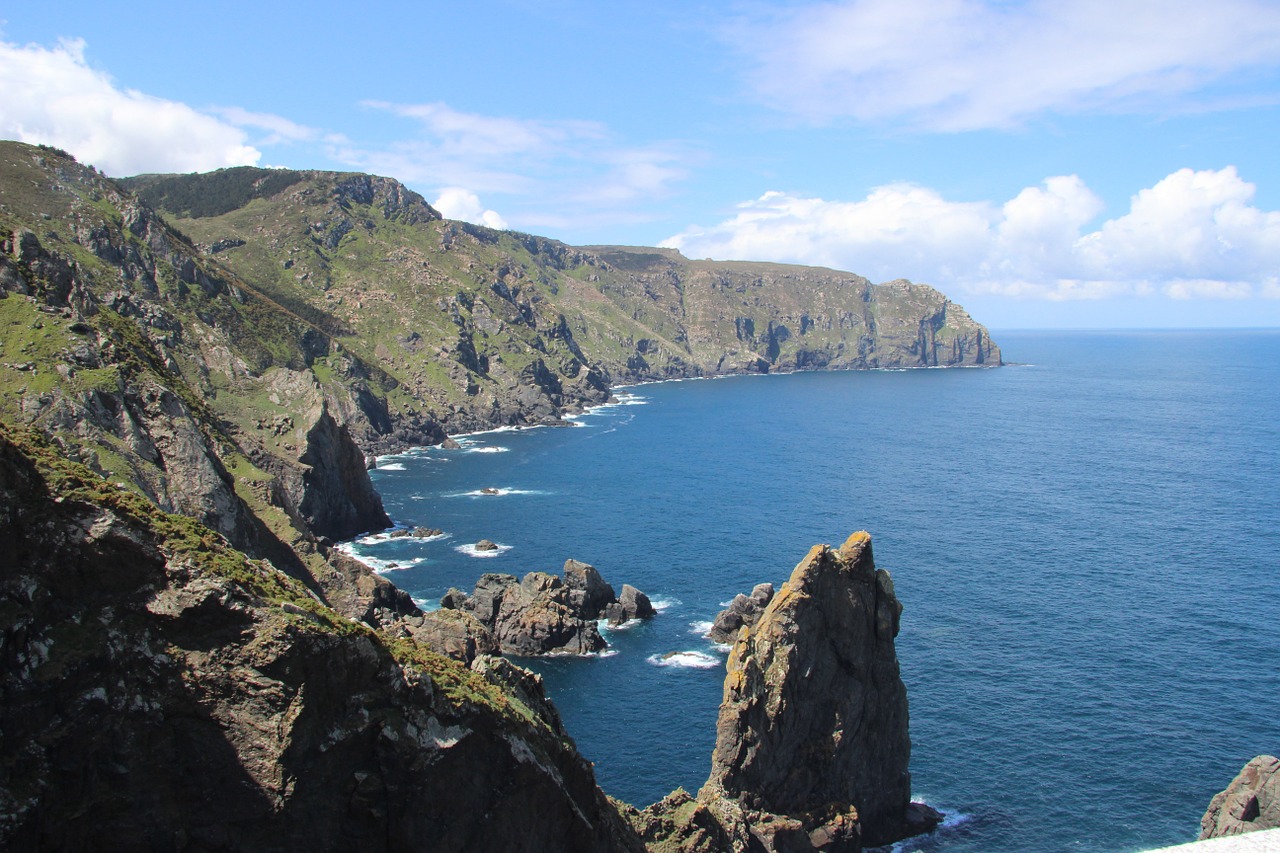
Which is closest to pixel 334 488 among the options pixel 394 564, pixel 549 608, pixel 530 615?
pixel 394 564

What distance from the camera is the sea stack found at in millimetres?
57406

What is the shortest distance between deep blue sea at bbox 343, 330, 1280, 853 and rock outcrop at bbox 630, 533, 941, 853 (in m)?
5.68

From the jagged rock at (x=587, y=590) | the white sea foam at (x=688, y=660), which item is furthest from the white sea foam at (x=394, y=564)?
the white sea foam at (x=688, y=660)

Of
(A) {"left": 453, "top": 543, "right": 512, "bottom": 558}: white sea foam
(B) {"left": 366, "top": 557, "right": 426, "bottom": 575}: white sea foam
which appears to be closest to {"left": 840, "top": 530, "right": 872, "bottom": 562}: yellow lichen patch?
(A) {"left": 453, "top": 543, "right": 512, "bottom": 558}: white sea foam

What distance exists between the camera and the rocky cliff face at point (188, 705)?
21.8 metres

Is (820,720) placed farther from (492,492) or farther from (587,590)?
(492,492)

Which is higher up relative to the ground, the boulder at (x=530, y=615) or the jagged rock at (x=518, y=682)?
the jagged rock at (x=518, y=682)

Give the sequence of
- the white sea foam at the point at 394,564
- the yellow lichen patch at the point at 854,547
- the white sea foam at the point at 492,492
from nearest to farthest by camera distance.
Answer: the yellow lichen patch at the point at 854,547, the white sea foam at the point at 394,564, the white sea foam at the point at 492,492

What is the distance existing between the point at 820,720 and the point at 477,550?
240ft

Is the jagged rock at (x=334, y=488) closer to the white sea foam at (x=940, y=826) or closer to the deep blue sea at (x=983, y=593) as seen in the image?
the deep blue sea at (x=983, y=593)

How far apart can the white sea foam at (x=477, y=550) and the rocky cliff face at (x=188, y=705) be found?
96.2 metres

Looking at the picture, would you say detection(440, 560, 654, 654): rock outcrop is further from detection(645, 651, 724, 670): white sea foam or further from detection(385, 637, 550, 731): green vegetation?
detection(385, 637, 550, 731): green vegetation

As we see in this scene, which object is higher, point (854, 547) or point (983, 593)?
point (854, 547)

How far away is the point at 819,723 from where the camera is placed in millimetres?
60562
